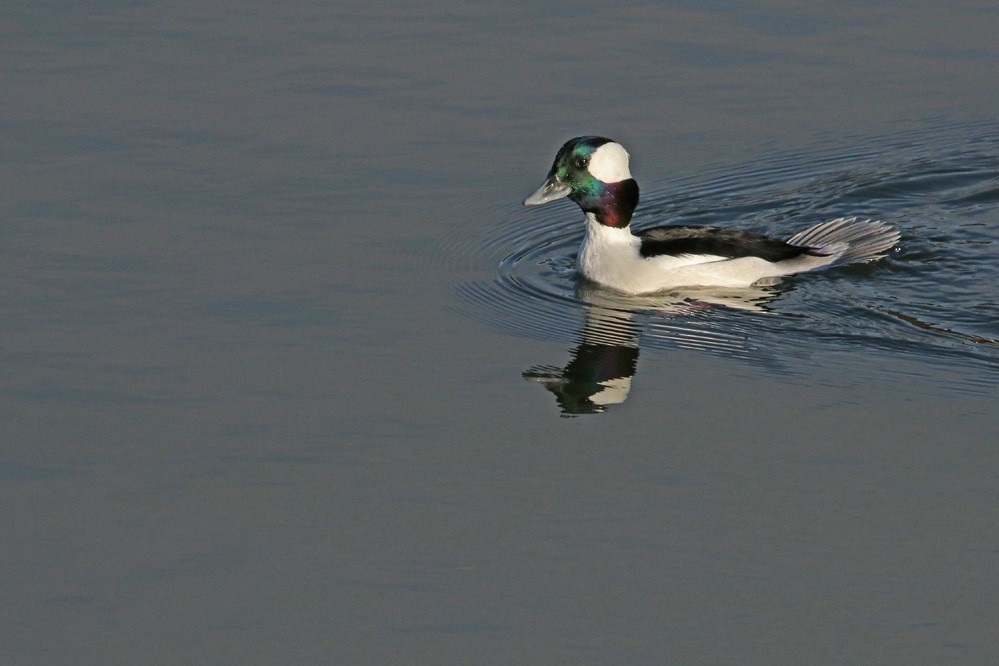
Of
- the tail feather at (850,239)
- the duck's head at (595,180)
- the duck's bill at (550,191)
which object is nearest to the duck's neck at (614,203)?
the duck's head at (595,180)

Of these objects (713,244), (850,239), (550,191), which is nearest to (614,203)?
(550,191)

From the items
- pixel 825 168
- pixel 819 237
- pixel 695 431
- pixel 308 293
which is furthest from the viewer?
pixel 825 168

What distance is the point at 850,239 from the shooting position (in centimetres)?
1303

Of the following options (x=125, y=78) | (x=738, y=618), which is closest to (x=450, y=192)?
(x=125, y=78)

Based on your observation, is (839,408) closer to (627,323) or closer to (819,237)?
(627,323)

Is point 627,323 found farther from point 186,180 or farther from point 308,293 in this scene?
point 186,180

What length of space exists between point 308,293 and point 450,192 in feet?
8.04

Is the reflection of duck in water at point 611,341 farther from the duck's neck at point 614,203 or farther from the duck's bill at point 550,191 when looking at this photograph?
the duck's bill at point 550,191

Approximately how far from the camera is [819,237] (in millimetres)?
13242

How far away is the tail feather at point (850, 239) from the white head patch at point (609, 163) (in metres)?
1.42

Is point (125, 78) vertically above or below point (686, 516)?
above

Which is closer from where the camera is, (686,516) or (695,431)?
(686,516)

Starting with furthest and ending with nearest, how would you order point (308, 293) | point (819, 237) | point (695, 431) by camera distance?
point (819, 237) < point (308, 293) < point (695, 431)

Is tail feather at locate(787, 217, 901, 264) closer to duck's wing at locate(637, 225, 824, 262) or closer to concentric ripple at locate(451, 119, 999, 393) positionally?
concentric ripple at locate(451, 119, 999, 393)
